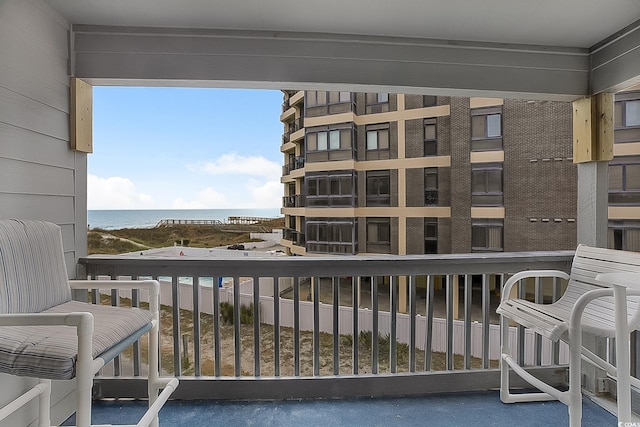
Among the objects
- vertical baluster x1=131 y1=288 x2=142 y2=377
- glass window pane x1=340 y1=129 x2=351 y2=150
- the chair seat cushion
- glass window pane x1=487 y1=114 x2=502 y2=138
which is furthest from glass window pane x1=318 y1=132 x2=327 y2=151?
the chair seat cushion

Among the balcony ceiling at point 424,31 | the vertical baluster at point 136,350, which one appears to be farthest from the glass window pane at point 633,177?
the vertical baluster at point 136,350

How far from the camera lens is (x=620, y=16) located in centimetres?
178

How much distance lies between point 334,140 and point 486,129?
155cm

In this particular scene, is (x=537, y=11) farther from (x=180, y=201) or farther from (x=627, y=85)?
(x=180, y=201)

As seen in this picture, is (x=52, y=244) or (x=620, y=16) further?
(x=620, y=16)

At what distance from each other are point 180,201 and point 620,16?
4.73 meters

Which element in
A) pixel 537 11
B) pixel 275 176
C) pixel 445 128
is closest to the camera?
pixel 537 11

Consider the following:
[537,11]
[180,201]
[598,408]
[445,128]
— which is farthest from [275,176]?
[598,408]

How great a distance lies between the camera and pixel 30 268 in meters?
1.35

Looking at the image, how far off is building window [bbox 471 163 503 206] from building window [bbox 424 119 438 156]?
47cm

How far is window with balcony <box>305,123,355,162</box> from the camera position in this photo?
3.63m

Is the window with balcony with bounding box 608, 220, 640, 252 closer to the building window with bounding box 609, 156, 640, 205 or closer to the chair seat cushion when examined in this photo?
the building window with bounding box 609, 156, 640, 205

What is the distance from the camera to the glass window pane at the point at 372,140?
362cm

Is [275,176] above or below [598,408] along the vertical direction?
above
